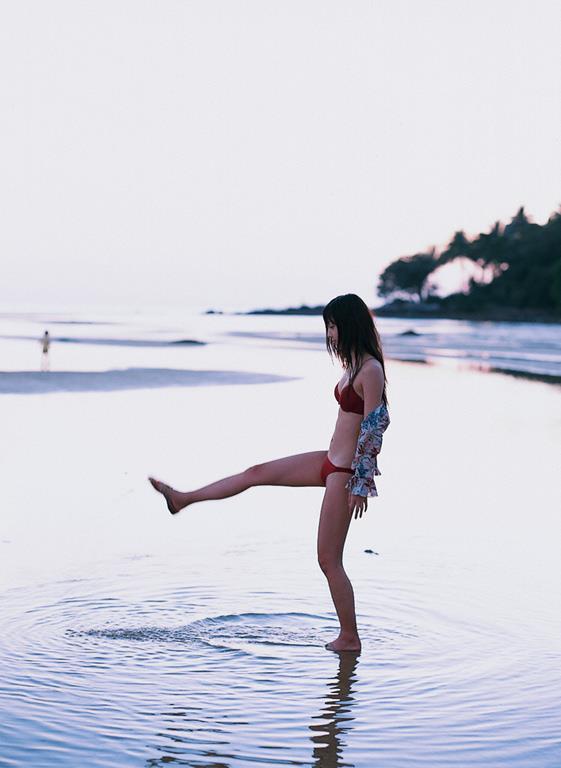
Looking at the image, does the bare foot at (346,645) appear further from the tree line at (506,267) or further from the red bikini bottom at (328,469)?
the tree line at (506,267)

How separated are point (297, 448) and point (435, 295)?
15193 centimetres

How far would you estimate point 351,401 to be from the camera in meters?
5.45

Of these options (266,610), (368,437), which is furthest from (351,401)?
(266,610)

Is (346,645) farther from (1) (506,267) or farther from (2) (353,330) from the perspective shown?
(1) (506,267)

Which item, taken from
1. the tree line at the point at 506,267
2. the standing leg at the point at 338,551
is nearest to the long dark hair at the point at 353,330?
the standing leg at the point at 338,551

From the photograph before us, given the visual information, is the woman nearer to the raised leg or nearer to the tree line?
the raised leg

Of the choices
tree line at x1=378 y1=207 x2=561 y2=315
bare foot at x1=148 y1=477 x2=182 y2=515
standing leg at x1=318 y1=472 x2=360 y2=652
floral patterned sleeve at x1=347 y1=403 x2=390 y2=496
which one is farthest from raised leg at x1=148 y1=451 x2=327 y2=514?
tree line at x1=378 y1=207 x2=561 y2=315

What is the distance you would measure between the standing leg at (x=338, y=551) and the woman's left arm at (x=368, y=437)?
0.41 ft

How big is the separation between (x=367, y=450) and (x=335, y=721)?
52.2 inches

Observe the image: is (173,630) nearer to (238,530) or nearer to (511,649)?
(511,649)

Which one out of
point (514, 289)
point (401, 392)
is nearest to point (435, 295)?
point (514, 289)

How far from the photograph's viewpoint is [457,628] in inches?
236

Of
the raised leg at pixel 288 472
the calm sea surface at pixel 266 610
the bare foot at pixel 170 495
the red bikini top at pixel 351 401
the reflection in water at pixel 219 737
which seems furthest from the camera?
the bare foot at pixel 170 495

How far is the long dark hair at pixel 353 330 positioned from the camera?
536cm
